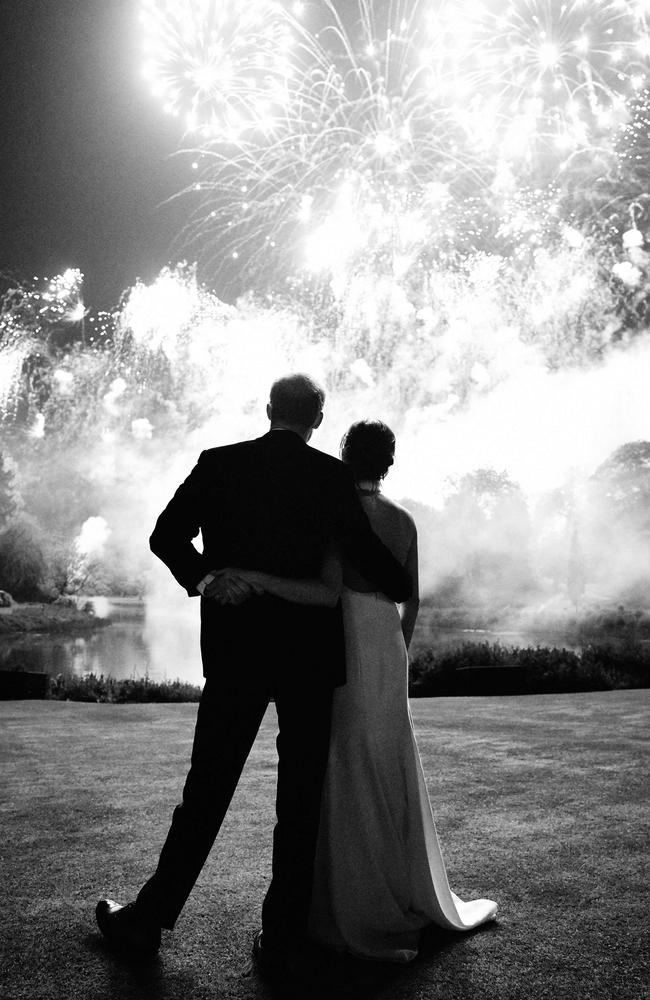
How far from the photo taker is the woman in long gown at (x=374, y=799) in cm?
263

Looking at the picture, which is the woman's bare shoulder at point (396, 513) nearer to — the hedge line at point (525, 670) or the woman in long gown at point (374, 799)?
the woman in long gown at point (374, 799)

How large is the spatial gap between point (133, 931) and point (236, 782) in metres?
0.62

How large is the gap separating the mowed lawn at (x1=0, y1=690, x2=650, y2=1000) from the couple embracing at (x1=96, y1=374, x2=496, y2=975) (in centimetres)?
16

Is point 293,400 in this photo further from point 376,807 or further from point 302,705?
point 376,807

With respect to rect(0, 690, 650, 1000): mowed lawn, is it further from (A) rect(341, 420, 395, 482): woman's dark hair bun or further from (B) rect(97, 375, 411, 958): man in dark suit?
(A) rect(341, 420, 395, 482): woman's dark hair bun

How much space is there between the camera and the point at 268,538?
254cm

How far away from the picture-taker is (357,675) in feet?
9.27

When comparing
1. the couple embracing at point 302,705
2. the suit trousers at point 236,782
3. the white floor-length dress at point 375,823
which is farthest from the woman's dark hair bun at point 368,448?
the suit trousers at point 236,782

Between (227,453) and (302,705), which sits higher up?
(227,453)

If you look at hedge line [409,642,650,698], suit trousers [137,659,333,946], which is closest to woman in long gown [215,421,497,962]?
suit trousers [137,659,333,946]

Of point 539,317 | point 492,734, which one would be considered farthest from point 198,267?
point 492,734

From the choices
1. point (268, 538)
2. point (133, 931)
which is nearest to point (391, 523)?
point (268, 538)

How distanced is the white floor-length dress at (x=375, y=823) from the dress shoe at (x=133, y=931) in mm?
→ 562

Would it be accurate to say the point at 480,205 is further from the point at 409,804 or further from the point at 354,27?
the point at 409,804
